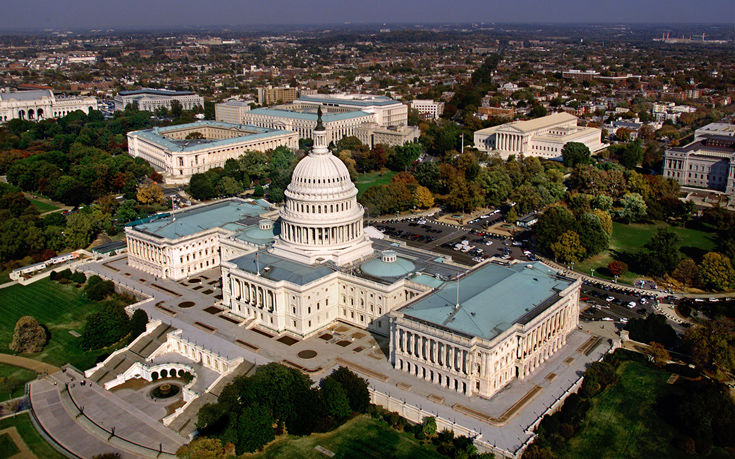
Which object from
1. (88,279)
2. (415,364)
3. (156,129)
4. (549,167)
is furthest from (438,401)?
(156,129)

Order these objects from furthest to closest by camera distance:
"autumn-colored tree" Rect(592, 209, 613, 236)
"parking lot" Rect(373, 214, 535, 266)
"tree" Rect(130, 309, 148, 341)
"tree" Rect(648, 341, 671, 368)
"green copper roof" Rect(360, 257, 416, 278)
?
"autumn-colored tree" Rect(592, 209, 613, 236)
"parking lot" Rect(373, 214, 535, 266)
"green copper roof" Rect(360, 257, 416, 278)
"tree" Rect(130, 309, 148, 341)
"tree" Rect(648, 341, 671, 368)

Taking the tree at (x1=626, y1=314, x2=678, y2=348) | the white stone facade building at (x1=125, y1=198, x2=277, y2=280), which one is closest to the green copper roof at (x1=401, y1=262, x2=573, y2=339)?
the tree at (x1=626, y1=314, x2=678, y2=348)

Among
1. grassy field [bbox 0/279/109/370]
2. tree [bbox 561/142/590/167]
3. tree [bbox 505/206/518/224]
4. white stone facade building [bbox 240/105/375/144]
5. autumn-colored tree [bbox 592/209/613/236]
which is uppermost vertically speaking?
white stone facade building [bbox 240/105/375/144]

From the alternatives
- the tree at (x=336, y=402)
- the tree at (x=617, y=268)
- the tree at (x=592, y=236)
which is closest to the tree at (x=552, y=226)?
the tree at (x=592, y=236)

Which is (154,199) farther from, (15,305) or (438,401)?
(438,401)

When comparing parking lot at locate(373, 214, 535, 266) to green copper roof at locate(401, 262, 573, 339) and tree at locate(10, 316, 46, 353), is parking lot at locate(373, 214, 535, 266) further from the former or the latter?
tree at locate(10, 316, 46, 353)

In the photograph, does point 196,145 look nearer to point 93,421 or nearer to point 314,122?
point 314,122
